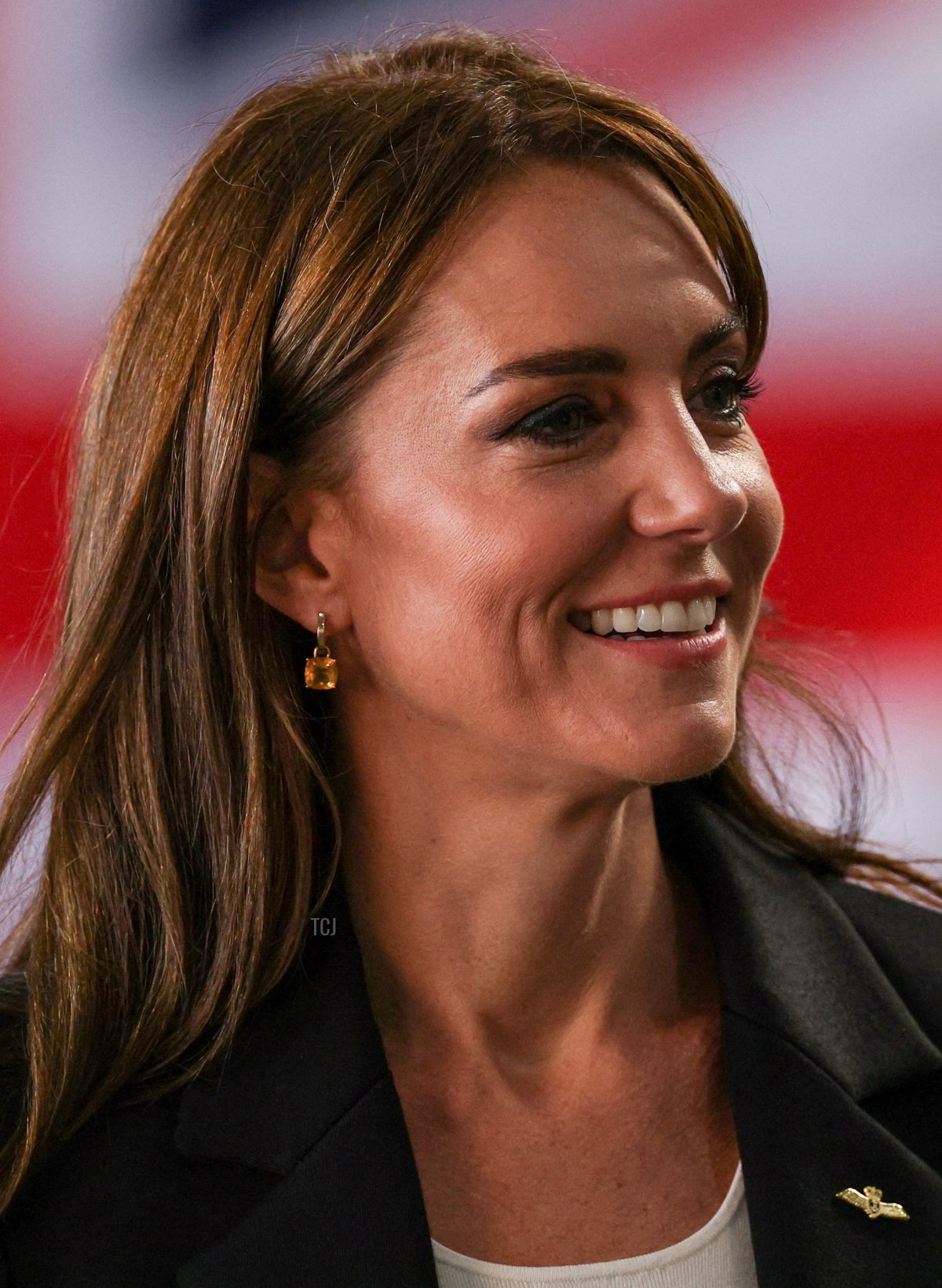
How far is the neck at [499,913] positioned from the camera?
151cm

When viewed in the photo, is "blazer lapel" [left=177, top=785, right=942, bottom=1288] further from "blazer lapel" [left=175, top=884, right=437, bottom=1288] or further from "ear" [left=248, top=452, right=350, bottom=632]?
"ear" [left=248, top=452, right=350, bottom=632]

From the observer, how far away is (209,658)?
1.52 meters

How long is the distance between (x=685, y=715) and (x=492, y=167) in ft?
1.65

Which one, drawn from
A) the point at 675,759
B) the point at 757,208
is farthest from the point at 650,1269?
the point at 757,208

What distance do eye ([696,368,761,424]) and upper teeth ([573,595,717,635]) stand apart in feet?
0.65

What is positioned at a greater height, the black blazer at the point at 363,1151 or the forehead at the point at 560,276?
the forehead at the point at 560,276

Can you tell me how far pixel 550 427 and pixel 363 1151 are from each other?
2.11ft

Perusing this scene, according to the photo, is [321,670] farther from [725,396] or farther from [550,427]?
[725,396]

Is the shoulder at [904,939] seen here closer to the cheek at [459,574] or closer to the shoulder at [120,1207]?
the cheek at [459,574]

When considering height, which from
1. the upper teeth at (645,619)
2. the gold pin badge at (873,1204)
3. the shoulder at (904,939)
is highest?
the upper teeth at (645,619)

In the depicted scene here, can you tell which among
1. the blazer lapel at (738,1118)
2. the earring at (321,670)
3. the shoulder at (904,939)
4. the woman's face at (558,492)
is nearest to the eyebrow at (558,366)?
the woman's face at (558,492)

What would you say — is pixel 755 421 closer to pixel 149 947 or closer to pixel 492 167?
pixel 492 167

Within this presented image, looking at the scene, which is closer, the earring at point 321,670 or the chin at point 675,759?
the chin at point 675,759

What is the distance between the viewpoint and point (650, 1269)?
55.0 inches
